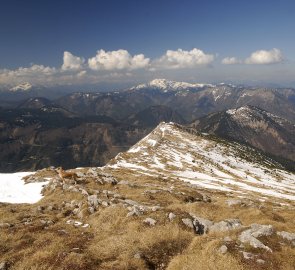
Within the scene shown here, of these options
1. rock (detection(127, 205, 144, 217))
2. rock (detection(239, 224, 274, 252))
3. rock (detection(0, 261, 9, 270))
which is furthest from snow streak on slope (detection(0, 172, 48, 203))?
rock (detection(239, 224, 274, 252))

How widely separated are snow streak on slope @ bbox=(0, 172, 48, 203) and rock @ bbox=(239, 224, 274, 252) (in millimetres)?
32094

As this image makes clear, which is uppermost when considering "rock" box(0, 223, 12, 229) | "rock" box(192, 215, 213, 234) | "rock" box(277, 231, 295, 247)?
"rock" box(277, 231, 295, 247)

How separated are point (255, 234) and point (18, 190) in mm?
40984

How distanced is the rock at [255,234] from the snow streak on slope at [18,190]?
105ft

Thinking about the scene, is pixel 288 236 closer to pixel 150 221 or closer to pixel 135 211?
pixel 150 221

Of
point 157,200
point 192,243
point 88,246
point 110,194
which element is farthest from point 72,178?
point 192,243

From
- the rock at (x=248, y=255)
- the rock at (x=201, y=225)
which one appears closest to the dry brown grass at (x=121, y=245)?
the rock at (x=248, y=255)

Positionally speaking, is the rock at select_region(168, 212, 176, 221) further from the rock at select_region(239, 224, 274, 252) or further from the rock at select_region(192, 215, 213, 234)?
the rock at select_region(239, 224, 274, 252)

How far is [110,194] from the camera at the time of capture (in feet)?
141

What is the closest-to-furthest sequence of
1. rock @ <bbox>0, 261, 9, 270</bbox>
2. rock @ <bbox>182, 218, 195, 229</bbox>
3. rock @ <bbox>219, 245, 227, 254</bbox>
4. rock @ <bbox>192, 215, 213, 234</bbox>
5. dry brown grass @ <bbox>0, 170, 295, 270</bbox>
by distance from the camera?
1. dry brown grass @ <bbox>0, 170, 295, 270</bbox>
2. rock @ <bbox>0, 261, 9, 270</bbox>
3. rock @ <bbox>219, 245, 227, 254</bbox>
4. rock @ <bbox>182, 218, 195, 229</bbox>
5. rock @ <bbox>192, 215, 213, 234</bbox>

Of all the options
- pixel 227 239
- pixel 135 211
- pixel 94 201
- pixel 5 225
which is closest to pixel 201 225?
pixel 227 239

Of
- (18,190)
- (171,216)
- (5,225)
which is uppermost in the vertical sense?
(171,216)

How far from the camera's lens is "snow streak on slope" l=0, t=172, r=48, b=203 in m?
46.5

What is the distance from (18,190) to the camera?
51.7 m
